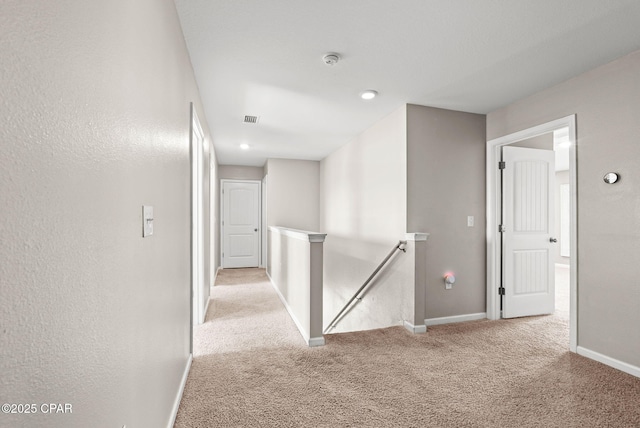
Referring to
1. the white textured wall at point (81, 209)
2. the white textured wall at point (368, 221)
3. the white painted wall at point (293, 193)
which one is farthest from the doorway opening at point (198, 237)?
the white painted wall at point (293, 193)

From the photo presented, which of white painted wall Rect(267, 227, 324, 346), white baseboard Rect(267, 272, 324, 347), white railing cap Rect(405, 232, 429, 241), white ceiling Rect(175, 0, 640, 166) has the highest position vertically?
white ceiling Rect(175, 0, 640, 166)

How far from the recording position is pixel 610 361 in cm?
242

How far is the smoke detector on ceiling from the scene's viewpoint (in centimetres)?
233

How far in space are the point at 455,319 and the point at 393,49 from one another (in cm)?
283

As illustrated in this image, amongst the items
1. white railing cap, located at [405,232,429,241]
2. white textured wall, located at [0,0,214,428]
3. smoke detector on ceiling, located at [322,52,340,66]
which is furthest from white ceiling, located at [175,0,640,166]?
white railing cap, located at [405,232,429,241]

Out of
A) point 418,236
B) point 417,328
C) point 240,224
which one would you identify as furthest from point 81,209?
point 240,224

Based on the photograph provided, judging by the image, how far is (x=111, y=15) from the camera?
89cm

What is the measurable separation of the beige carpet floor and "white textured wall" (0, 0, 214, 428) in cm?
76

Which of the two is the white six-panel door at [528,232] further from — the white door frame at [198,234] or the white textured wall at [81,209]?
the white textured wall at [81,209]

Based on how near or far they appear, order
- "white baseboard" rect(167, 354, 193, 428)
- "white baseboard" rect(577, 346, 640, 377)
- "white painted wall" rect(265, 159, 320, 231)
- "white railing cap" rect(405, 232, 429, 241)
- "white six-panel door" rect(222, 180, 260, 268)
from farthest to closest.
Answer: "white six-panel door" rect(222, 180, 260, 268) → "white painted wall" rect(265, 159, 320, 231) → "white railing cap" rect(405, 232, 429, 241) → "white baseboard" rect(577, 346, 640, 377) → "white baseboard" rect(167, 354, 193, 428)

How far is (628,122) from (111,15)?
328 centimetres

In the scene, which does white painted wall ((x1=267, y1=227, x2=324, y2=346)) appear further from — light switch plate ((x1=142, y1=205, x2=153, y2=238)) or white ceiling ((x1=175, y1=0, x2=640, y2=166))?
light switch plate ((x1=142, y1=205, x2=153, y2=238))

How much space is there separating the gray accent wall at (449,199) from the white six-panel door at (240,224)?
15.1ft

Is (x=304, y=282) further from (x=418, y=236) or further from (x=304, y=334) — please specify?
(x=418, y=236)
